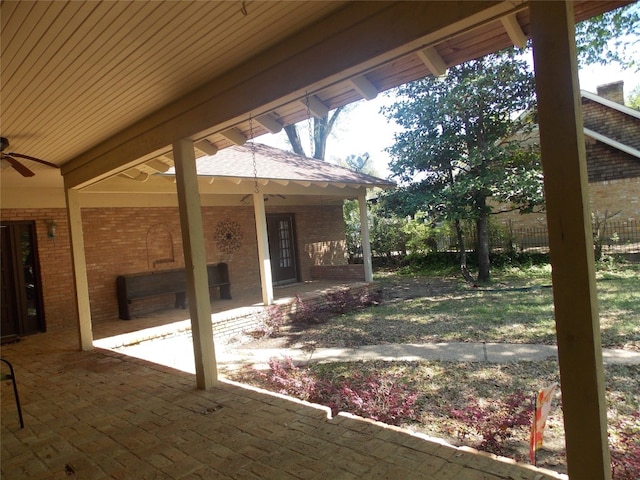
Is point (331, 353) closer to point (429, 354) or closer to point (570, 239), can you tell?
point (429, 354)

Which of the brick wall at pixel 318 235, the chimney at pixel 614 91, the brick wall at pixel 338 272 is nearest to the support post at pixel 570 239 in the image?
the brick wall at pixel 338 272

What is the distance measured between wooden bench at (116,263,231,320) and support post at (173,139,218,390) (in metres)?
4.30

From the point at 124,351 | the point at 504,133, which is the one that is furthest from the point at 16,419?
the point at 504,133

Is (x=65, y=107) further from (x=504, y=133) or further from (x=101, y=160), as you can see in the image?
(x=504, y=133)

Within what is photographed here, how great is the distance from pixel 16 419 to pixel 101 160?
307 cm

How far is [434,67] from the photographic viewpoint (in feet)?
8.93

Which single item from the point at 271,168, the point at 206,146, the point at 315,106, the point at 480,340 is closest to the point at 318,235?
the point at 271,168

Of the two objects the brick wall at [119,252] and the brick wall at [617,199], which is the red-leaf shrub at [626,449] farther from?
the brick wall at [617,199]

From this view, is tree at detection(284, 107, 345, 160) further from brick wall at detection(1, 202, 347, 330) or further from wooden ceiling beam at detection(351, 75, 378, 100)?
wooden ceiling beam at detection(351, 75, 378, 100)

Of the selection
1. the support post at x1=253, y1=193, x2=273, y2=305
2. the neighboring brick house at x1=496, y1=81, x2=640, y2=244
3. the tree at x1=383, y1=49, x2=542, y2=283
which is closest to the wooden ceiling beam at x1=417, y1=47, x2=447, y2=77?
the support post at x1=253, y1=193, x2=273, y2=305

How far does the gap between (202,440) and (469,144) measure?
10.6 metres

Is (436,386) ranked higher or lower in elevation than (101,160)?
lower

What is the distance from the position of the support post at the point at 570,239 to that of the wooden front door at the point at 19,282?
29.6ft

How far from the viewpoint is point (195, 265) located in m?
4.29
